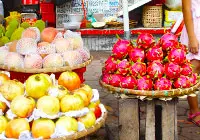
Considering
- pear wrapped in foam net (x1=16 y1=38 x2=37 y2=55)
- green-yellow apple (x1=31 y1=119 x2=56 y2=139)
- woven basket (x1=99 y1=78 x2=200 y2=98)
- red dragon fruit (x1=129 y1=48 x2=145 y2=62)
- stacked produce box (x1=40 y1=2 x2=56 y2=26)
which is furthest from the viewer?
stacked produce box (x1=40 y1=2 x2=56 y2=26)

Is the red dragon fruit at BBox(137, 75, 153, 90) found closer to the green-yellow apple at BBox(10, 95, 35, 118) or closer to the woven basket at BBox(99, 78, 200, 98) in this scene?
the woven basket at BBox(99, 78, 200, 98)

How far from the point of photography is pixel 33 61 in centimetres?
362

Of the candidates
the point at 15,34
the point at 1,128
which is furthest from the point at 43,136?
the point at 15,34

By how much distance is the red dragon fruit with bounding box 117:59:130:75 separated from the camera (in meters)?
3.50

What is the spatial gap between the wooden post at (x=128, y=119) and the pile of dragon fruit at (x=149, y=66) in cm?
17

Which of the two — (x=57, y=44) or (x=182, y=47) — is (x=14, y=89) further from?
(x=182, y=47)

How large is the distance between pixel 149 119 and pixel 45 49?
3.82 ft

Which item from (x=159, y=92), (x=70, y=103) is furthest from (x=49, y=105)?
(x=159, y=92)

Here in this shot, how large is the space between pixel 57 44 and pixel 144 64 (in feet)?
2.93

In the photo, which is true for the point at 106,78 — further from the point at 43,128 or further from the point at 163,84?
the point at 43,128

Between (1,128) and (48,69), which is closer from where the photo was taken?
(1,128)

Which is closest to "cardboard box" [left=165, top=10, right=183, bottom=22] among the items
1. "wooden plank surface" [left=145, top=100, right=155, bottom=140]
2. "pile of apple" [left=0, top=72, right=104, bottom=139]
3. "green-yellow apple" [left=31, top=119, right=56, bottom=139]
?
"wooden plank surface" [left=145, top=100, right=155, bottom=140]

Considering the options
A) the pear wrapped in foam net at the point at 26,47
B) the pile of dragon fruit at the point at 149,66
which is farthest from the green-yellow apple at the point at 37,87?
the pear wrapped in foam net at the point at 26,47

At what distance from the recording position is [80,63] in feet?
12.6
